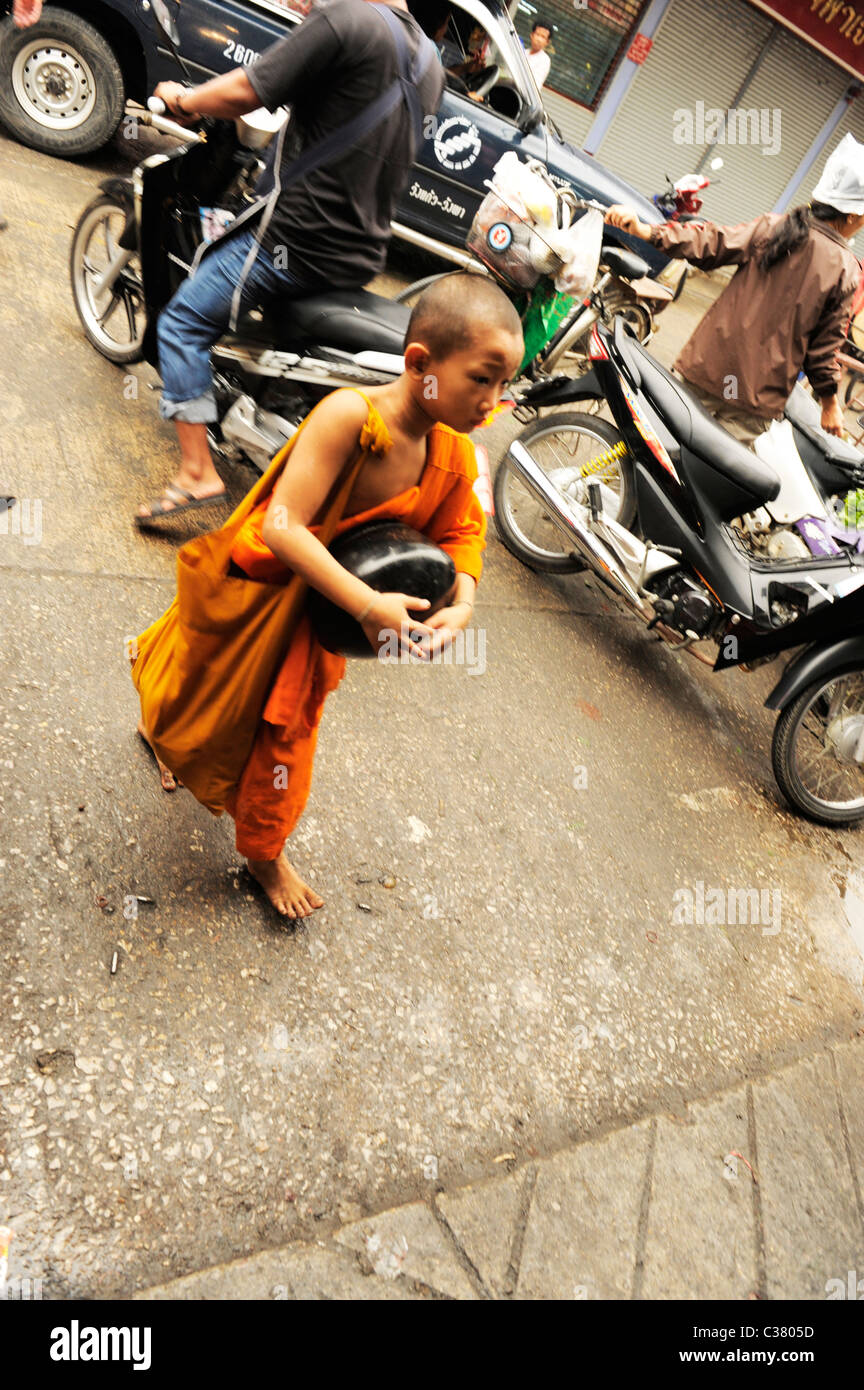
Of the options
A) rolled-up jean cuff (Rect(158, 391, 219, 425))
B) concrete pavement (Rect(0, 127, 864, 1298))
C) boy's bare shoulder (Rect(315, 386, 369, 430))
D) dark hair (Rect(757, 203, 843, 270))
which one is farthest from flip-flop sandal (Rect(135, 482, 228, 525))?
dark hair (Rect(757, 203, 843, 270))

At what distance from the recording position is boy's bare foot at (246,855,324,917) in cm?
219

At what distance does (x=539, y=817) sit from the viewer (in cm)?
296

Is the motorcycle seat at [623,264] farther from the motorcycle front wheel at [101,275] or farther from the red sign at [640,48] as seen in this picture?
the red sign at [640,48]

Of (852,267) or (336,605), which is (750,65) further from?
(336,605)

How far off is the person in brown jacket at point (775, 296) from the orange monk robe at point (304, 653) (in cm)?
240

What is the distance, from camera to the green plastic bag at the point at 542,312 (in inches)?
141

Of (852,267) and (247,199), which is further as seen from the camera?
(852,267)

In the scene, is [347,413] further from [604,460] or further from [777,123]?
[777,123]

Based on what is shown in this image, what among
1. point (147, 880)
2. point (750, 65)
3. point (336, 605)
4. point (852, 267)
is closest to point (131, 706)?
point (147, 880)

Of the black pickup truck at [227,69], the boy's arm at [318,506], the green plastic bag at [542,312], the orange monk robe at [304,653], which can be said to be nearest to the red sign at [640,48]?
the black pickup truck at [227,69]

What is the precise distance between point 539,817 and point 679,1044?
0.83 m

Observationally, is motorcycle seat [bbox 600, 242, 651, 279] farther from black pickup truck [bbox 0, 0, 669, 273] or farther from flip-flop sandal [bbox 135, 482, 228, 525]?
flip-flop sandal [bbox 135, 482, 228, 525]

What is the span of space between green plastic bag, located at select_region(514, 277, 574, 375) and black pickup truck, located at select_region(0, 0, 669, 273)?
2577mm

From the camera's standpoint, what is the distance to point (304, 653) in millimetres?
1839
